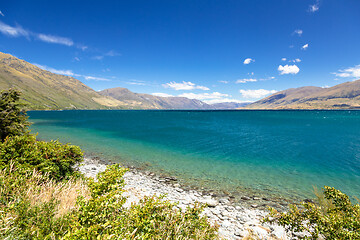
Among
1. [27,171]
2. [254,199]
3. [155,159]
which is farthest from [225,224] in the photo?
[155,159]

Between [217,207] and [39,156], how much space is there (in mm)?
14176

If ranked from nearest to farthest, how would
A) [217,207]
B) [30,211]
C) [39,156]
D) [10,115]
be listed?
1. [30,211]
2. [39,156]
3. [217,207]
4. [10,115]

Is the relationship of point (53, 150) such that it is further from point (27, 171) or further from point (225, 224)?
point (225, 224)

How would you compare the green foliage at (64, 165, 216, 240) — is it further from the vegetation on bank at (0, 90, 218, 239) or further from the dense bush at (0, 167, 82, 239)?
the dense bush at (0, 167, 82, 239)

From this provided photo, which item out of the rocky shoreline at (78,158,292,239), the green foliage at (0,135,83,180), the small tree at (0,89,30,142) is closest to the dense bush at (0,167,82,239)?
the green foliage at (0,135,83,180)

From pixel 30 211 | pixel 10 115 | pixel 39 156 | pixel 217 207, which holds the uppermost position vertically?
pixel 10 115

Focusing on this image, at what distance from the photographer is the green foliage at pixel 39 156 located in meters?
9.10

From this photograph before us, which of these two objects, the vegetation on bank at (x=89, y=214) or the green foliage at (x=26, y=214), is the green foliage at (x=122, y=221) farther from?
the green foliage at (x=26, y=214)

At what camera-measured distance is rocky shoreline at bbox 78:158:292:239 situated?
10505 mm

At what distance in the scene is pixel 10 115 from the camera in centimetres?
1550

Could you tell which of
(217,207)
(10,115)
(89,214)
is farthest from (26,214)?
(10,115)

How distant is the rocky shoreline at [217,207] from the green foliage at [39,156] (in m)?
1.20

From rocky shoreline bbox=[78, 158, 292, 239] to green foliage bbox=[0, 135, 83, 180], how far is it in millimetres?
1202

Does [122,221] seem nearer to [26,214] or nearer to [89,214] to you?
[89,214]
